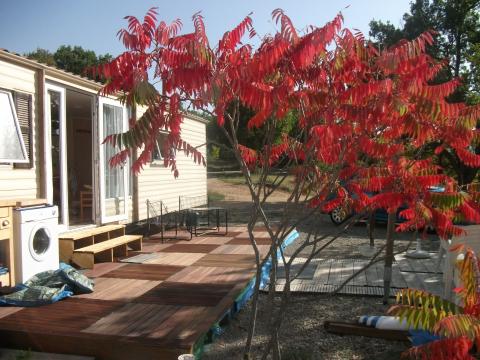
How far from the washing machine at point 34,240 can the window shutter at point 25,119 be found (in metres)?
0.87

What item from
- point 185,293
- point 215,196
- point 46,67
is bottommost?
point 185,293

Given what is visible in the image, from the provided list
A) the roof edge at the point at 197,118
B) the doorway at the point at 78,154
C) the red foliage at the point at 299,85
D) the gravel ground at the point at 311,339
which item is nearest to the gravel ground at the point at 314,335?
the gravel ground at the point at 311,339

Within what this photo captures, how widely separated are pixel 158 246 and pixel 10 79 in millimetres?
3907

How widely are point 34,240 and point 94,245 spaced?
1.36 m

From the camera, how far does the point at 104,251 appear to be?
23.5 ft

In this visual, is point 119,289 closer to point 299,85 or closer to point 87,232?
point 87,232

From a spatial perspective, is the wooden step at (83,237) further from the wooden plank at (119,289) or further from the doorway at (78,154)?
the doorway at (78,154)

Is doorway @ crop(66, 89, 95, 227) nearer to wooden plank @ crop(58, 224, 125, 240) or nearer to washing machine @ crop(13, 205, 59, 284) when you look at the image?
wooden plank @ crop(58, 224, 125, 240)

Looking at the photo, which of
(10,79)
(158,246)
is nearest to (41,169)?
(10,79)

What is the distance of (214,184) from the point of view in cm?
3019

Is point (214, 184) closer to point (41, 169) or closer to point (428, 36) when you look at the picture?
point (41, 169)

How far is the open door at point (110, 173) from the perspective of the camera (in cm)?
790

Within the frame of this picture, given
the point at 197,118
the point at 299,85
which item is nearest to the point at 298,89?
the point at 299,85

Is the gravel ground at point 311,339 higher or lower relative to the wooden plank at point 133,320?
lower
